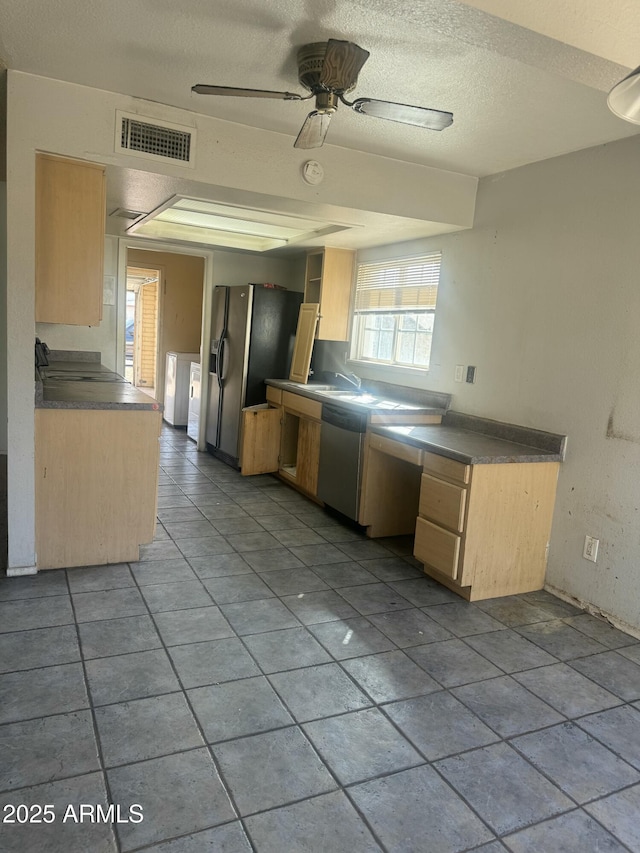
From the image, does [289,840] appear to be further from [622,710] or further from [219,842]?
[622,710]

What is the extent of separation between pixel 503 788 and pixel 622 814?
0.34m

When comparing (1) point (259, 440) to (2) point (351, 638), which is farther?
(1) point (259, 440)

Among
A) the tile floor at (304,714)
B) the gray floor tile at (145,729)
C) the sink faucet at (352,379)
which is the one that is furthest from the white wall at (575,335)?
the gray floor tile at (145,729)

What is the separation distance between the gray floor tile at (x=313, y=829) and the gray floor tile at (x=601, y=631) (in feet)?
5.52

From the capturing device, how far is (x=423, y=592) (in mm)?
3139

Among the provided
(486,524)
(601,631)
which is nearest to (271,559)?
(486,524)

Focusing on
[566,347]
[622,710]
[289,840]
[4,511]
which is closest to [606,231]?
[566,347]

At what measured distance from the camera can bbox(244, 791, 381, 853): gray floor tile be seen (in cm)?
149

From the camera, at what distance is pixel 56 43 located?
7.71 feet

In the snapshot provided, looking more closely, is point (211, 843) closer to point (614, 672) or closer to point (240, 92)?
point (614, 672)

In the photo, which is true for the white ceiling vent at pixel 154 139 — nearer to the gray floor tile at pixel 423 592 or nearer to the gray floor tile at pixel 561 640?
the gray floor tile at pixel 423 592

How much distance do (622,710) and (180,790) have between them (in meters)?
1.66

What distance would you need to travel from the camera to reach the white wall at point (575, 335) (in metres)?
2.83

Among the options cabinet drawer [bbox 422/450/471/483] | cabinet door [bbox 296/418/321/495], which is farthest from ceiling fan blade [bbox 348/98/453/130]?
cabinet door [bbox 296/418/321/495]
